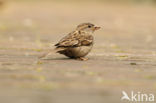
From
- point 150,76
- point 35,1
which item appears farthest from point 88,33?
point 35,1

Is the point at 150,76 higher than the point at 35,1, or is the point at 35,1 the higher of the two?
the point at 35,1

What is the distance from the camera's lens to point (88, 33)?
8227 mm

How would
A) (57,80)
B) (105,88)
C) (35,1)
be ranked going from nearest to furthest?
(105,88) → (57,80) → (35,1)

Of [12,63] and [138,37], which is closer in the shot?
[12,63]

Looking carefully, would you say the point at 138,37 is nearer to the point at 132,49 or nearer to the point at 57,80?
the point at 132,49

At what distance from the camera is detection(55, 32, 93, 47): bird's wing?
7.63 metres

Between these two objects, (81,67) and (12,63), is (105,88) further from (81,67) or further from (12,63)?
(12,63)

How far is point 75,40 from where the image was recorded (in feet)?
25.6

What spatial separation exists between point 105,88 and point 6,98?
121 cm

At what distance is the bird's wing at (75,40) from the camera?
7.63m

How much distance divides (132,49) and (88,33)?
6.78 ft

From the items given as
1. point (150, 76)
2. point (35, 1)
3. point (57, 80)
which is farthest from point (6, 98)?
point (35, 1)

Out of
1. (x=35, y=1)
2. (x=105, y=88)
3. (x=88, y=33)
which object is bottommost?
(x=105, y=88)

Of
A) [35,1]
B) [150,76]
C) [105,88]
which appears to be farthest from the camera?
[35,1]
